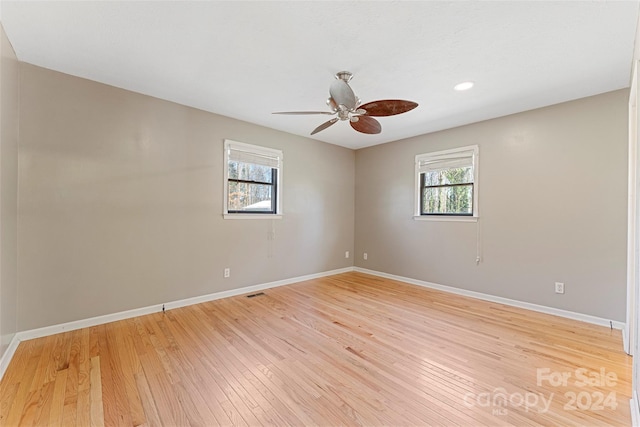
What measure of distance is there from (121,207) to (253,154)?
1.85 m

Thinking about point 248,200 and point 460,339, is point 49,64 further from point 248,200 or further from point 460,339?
point 460,339

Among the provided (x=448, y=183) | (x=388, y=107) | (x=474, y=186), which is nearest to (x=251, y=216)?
(x=388, y=107)

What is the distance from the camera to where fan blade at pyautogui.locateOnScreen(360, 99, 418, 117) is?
232 cm

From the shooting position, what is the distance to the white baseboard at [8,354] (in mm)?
1990

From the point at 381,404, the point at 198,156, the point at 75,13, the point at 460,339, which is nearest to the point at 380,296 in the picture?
the point at 460,339

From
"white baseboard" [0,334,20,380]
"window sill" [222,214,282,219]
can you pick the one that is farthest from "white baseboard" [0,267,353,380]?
"window sill" [222,214,282,219]

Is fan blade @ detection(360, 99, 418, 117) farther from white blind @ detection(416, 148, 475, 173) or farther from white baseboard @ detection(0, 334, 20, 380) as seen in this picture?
white baseboard @ detection(0, 334, 20, 380)

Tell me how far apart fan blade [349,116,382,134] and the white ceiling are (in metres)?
0.36

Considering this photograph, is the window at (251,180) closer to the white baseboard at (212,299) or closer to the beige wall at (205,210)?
the beige wall at (205,210)

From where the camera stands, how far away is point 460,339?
2.58 m

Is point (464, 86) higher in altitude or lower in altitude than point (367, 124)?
higher

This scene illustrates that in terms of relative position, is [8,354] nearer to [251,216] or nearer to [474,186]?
[251,216]

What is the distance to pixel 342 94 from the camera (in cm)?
237

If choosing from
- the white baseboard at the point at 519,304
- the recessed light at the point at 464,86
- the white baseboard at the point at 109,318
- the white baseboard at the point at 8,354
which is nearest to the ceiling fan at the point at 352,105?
the recessed light at the point at 464,86
